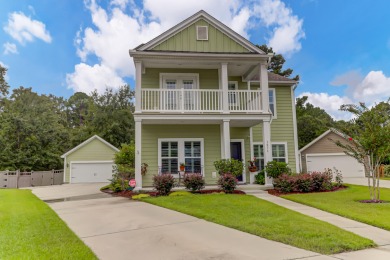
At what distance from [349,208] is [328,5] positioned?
12174 millimetres

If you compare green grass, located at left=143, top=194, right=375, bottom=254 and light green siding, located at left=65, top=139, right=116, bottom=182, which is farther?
light green siding, located at left=65, top=139, right=116, bottom=182

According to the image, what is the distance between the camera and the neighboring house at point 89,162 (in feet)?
76.3

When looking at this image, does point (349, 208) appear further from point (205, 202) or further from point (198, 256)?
point (198, 256)

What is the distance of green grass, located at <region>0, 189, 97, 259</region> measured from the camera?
158 inches

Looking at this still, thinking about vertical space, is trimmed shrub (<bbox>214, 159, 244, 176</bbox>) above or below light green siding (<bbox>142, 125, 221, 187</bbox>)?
below

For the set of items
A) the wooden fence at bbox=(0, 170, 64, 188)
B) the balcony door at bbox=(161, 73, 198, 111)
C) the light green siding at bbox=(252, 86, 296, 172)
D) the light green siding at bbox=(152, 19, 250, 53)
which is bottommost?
the wooden fence at bbox=(0, 170, 64, 188)

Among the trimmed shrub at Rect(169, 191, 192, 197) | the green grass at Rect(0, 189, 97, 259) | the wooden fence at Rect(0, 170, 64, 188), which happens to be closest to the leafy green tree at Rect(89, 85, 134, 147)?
the wooden fence at Rect(0, 170, 64, 188)

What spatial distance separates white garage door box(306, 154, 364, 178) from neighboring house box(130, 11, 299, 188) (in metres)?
6.88

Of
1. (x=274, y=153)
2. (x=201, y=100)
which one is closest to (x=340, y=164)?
(x=274, y=153)

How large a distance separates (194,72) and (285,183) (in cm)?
696

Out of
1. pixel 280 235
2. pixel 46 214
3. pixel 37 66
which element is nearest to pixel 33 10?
pixel 37 66

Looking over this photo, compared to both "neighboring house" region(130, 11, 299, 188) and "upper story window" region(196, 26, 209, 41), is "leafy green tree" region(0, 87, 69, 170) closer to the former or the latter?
"neighboring house" region(130, 11, 299, 188)

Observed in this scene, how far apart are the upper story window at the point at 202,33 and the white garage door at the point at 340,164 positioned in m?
13.2

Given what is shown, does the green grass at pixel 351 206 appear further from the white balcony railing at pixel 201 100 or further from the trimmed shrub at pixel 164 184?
the white balcony railing at pixel 201 100
